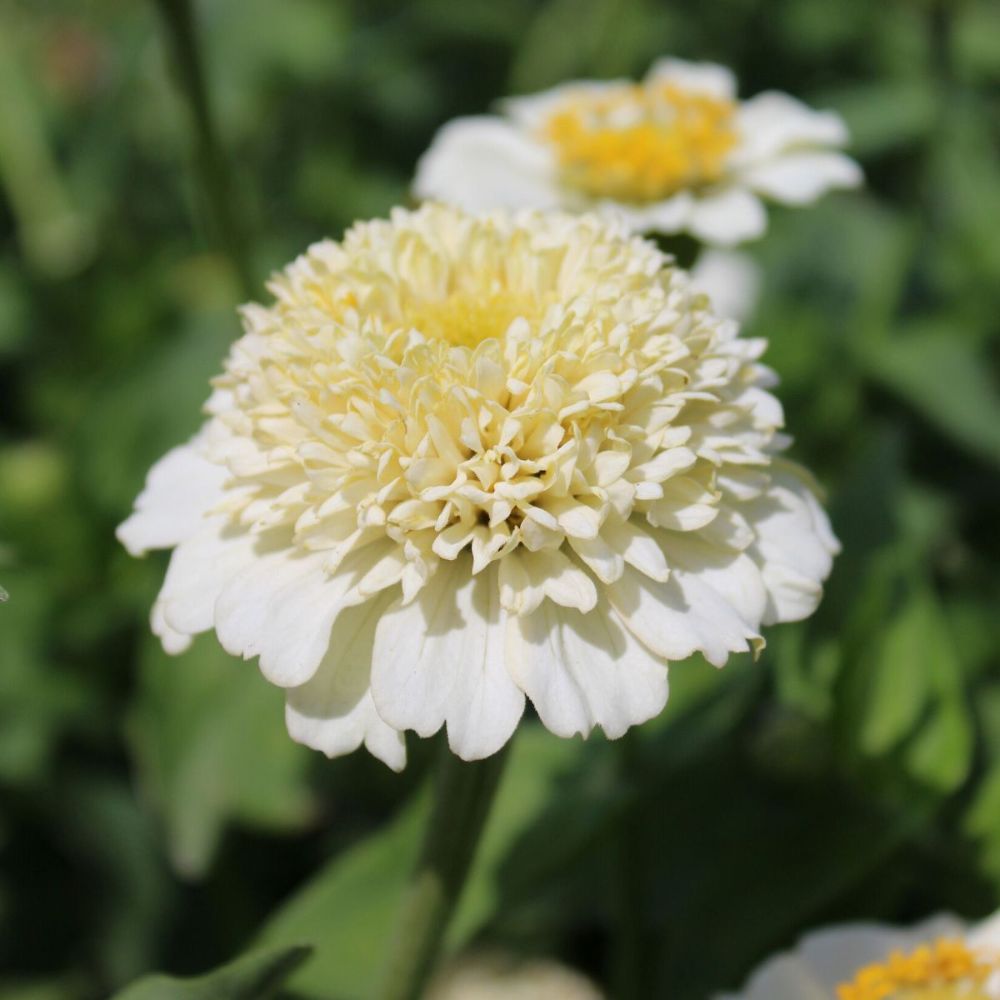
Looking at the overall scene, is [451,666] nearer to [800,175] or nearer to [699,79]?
[800,175]

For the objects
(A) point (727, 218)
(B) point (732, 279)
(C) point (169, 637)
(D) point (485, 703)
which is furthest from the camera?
(B) point (732, 279)

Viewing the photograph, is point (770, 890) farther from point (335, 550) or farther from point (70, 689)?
point (70, 689)

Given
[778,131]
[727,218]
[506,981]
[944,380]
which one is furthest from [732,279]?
[506,981]

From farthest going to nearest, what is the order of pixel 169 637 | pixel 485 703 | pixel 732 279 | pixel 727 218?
pixel 732 279
pixel 727 218
pixel 169 637
pixel 485 703

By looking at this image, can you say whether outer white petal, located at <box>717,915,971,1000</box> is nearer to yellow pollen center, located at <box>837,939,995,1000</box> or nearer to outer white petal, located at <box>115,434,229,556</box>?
yellow pollen center, located at <box>837,939,995,1000</box>

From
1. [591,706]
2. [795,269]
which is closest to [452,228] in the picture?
[591,706]
